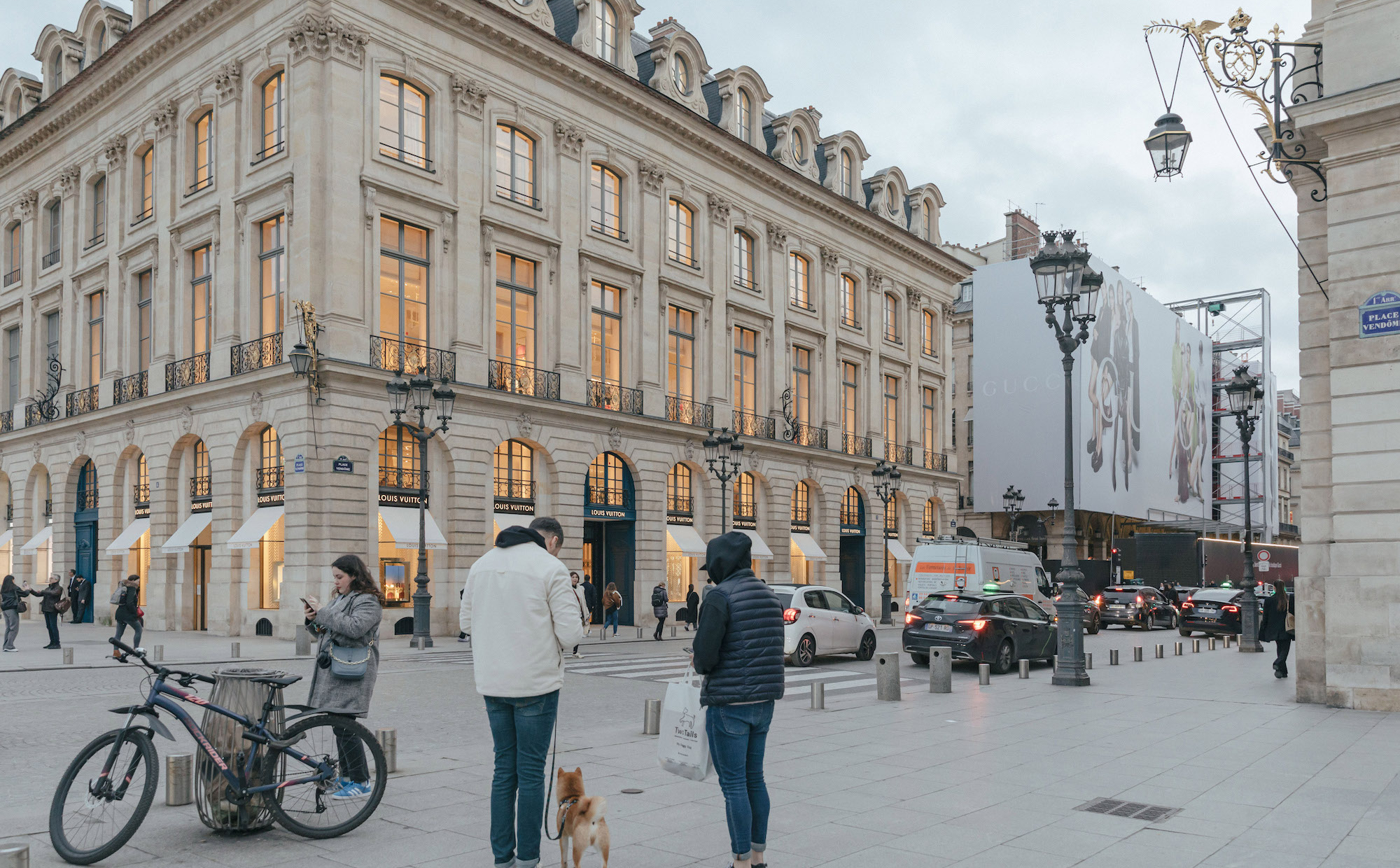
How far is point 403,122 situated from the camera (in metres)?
31.3

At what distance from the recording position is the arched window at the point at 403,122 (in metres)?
30.8

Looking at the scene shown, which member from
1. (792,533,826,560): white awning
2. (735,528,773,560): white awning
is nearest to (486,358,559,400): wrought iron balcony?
(735,528,773,560): white awning

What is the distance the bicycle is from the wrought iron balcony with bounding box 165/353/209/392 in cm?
2676

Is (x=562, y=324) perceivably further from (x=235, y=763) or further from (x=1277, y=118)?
(x=235, y=763)

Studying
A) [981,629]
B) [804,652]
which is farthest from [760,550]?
[981,629]

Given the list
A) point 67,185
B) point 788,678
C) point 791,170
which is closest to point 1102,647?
point 788,678

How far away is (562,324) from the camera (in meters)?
35.1

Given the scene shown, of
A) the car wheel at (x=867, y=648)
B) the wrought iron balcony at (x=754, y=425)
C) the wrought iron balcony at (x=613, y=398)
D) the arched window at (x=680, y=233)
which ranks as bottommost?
the car wheel at (x=867, y=648)

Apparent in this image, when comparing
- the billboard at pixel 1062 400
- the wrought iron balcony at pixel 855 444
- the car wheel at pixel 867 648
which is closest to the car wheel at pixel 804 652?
the car wheel at pixel 867 648

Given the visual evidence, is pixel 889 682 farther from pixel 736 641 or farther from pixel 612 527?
pixel 612 527

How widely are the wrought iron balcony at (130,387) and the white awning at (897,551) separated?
101ft

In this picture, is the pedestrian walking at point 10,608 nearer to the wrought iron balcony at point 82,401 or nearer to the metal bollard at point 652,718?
the wrought iron balcony at point 82,401

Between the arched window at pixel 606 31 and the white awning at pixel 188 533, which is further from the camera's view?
the arched window at pixel 606 31

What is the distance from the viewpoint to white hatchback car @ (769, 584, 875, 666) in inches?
875
